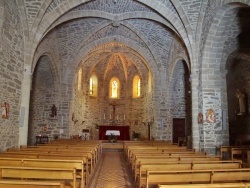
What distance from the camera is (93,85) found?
Answer: 929 inches

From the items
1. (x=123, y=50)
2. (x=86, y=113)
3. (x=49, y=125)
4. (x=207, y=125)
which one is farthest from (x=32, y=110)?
(x=207, y=125)

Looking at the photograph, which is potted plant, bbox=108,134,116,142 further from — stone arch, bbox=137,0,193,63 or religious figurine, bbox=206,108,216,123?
stone arch, bbox=137,0,193,63

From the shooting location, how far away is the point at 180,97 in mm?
18328

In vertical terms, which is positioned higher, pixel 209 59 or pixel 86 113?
pixel 209 59

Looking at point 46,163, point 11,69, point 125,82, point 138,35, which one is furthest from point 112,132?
point 46,163

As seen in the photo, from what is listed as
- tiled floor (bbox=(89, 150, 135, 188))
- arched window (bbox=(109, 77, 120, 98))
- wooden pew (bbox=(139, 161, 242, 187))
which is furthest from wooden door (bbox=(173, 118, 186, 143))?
wooden pew (bbox=(139, 161, 242, 187))

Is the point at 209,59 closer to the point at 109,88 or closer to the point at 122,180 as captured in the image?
the point at 122,180

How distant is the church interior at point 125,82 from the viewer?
8.72 meters

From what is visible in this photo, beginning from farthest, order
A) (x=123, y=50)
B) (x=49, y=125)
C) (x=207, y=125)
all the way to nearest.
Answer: (x=123, y=50) < (x=49, y=125) < (x=207, y=125)

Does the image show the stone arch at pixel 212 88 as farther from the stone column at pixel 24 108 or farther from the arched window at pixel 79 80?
the arched window at pixel 79 80

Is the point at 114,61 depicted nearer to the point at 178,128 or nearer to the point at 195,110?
the point at 178,128

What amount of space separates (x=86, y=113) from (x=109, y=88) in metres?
4.05

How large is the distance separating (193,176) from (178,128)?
13820 mm

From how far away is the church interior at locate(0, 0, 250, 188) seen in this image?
8.72 metres
